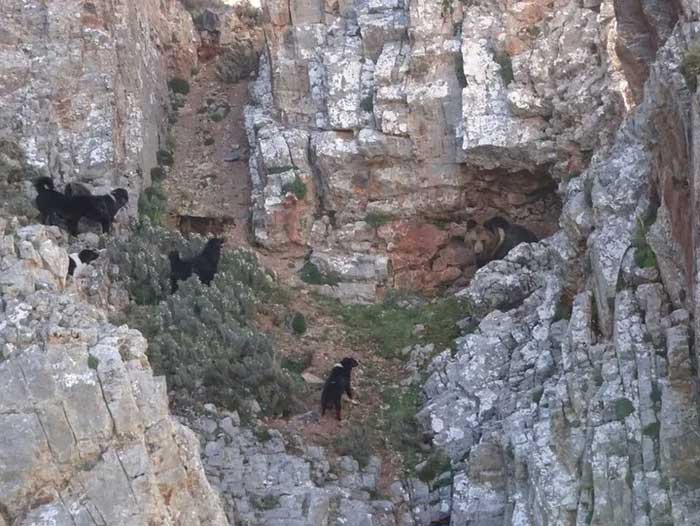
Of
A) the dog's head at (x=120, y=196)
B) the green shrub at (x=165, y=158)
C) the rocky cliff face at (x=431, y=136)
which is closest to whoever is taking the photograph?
the dog's head at (x=120, y=196)

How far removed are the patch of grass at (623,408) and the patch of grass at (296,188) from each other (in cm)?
1178

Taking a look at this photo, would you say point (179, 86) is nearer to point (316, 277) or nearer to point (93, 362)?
point (316, 277)

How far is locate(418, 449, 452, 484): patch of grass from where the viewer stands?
21.5m

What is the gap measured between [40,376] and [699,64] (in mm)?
8699

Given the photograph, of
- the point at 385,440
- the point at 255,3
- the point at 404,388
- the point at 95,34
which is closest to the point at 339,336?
the point at 404,388

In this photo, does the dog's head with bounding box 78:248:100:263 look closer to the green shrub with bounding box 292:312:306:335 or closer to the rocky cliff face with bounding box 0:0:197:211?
the rocky cliff face with bounding box 0:0:197:211

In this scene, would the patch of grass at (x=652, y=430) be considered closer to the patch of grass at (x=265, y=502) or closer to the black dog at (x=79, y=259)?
Result: the patch of grass at (x=265, y=502)

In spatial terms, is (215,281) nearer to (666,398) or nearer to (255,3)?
(666,398)

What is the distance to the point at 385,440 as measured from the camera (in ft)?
74.3

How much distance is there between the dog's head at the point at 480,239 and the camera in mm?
28359

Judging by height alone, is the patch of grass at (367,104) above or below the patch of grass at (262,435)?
above

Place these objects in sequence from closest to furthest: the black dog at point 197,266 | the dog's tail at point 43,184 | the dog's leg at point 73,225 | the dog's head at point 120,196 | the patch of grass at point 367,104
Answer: the black dog at point 197,266 → the dog's leg at point 73,225 → the dog's tail at point 43,184 → the dog's head at point 120,196 → the patch of grass at point 367,104

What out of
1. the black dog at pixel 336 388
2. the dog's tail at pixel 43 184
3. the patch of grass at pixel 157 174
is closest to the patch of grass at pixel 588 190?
the black dog at pixel 336 388

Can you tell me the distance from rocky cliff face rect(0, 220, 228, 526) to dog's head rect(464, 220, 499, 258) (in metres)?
12.1
